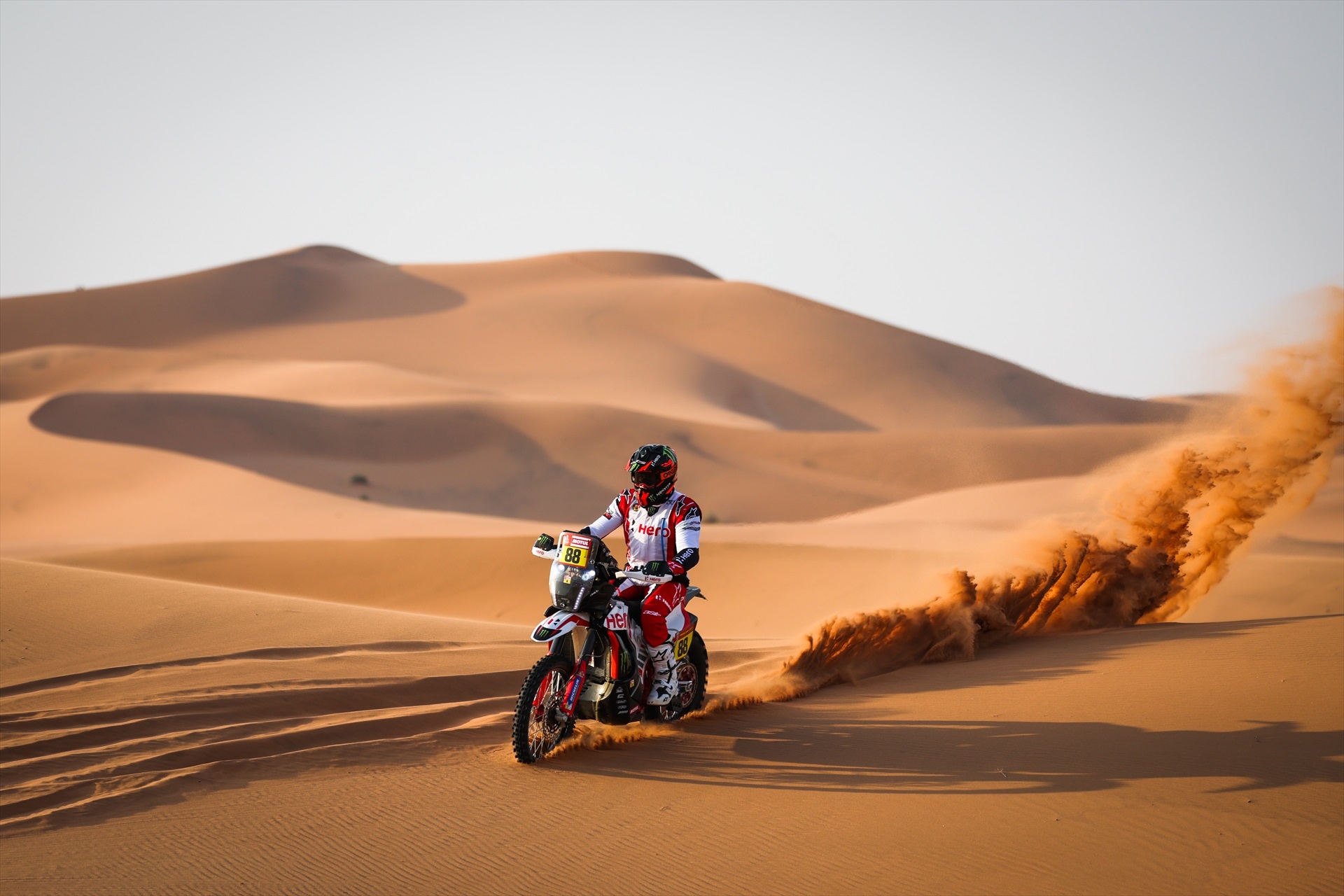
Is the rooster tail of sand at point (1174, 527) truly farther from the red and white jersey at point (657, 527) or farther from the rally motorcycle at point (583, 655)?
the rally motorcycle at point (583, 655)

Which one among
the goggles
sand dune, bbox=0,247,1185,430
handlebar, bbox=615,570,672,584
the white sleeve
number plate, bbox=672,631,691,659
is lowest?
number plate, bbox=672,631,691,659

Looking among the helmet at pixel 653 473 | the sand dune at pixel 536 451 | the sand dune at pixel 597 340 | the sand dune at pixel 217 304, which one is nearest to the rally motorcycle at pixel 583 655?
the helmet at pixel 653 473

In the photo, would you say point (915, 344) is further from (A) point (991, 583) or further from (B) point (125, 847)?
(B) point (125, 847)

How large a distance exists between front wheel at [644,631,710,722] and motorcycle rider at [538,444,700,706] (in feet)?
0.85

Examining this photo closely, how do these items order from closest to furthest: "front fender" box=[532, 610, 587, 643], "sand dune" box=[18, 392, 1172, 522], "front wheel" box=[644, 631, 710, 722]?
"front fender" box=[532, 610, 587, 643] < "front wheel" box=[644, 631, 710, 722] < "sand dune" box=[18, 392, 1172, 522]

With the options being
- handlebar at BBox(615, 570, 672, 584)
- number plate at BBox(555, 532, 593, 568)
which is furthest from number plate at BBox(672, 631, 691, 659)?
number plate at BBox(555, 532, 593, 568)

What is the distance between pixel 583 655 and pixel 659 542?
35.1 inches

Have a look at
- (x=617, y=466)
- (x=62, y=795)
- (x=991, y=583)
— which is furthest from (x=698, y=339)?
(x=62, y=795)

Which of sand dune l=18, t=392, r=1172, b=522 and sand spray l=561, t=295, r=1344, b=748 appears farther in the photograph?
sand dune l=18, t=392, r=1172, b=522

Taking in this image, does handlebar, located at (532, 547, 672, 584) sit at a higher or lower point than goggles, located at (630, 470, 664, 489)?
lower

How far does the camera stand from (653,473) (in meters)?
6.87

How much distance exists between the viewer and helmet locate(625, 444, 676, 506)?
6.87 metres

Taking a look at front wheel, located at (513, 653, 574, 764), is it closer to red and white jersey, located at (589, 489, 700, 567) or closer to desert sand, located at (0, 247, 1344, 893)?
desert sand, located at (0, 247, 1344, 893)

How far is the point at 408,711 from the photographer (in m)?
7.64
